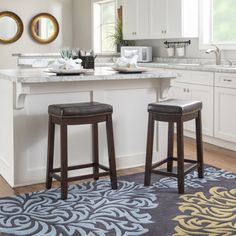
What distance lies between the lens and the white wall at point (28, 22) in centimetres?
888

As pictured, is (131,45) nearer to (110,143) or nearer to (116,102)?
(116,102)

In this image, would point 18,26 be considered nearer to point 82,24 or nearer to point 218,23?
point 82,24

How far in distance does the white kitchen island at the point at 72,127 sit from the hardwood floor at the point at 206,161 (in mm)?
74

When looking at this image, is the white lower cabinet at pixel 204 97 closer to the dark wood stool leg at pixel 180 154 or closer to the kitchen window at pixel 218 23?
the kitchen window at pixel 218 23

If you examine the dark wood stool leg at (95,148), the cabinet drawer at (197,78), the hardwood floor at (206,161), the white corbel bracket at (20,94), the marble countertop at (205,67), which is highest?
the marble countertop at (205,67)

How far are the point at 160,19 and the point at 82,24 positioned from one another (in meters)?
3.14

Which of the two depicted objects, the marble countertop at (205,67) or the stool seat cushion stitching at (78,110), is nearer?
the stool seat cushion stitching at (78,110)

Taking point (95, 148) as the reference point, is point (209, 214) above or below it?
below

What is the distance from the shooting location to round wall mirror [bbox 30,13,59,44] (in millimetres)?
9117

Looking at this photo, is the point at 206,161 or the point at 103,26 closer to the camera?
the point at 206,161

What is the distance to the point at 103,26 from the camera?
8.81 meters

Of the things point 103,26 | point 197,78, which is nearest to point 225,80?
point 197,78

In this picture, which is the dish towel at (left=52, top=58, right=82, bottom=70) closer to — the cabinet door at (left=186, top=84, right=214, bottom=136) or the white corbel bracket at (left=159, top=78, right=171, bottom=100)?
the white corbel bracket at (left=159, top=78, right=171, bottom=100)

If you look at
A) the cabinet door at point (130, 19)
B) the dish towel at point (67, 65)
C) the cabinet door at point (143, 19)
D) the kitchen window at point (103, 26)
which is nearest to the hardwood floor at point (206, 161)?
the dish towel at point (67, 65)
